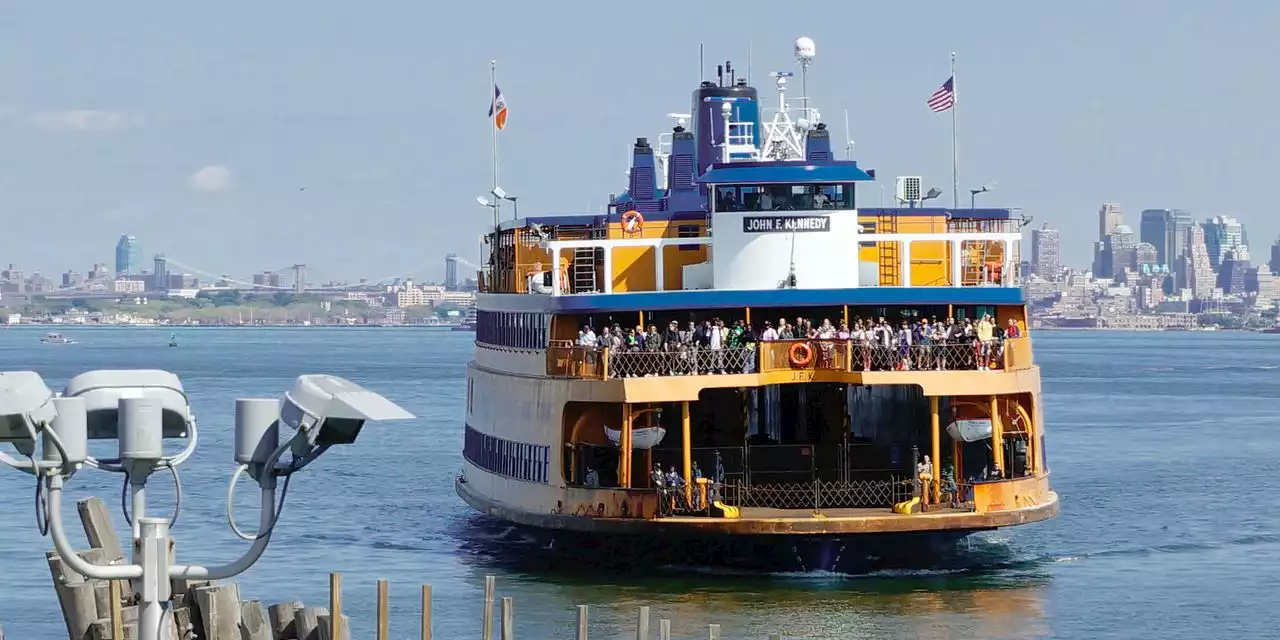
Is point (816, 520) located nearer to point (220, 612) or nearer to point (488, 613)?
point (488, 613)

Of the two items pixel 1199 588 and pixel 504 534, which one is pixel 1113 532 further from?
pixel 504 534

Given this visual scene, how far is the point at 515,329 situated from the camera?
135ft

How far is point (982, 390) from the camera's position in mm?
35594

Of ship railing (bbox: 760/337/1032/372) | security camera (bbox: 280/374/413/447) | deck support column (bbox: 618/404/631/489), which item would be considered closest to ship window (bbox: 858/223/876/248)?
ship railing (bbox: 760/337/1032/372)

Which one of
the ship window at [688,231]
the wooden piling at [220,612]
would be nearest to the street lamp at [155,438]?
the wooden piling at [220,612]

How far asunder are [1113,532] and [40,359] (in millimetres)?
151320

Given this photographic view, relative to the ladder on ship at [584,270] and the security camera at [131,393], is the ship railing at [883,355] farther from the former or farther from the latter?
the security camera at [131,393]

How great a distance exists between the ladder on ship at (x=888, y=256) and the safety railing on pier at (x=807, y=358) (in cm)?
451

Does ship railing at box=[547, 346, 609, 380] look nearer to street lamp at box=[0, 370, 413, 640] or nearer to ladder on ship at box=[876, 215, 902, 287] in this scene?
ladder on ship at box=[876, 215, 902, 287]

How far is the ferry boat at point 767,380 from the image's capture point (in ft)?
116

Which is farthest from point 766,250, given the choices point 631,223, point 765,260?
point 631,223

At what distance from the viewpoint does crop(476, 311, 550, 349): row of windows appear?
128 ft

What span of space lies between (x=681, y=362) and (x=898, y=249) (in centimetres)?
671

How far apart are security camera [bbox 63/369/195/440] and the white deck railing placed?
67.3ft
